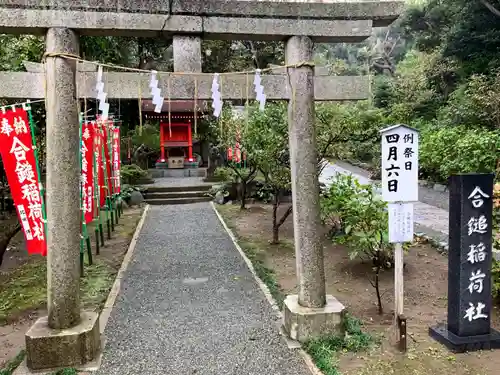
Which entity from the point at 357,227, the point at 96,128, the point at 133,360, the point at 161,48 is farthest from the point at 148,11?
the point at 161,48

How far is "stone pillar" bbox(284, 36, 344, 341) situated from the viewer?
5027 mm

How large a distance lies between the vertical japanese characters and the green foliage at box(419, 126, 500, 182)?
349 inches

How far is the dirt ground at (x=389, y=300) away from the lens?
4.61 meters

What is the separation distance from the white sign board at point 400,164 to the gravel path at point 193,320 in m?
2.25

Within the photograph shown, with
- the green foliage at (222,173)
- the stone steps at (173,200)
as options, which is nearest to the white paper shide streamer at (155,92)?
the stone steps at (173,200)

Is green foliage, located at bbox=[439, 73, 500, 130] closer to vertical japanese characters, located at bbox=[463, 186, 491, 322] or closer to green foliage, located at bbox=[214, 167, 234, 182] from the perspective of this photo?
green foliage, located at bbox=[214, 167, 234, 182]

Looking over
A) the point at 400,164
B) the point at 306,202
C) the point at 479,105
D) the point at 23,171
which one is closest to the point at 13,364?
the point at 23,171

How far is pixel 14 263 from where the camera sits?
9680mm

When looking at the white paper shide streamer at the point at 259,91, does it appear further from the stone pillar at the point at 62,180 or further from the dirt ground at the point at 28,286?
the dirt ground at the point at 28,286

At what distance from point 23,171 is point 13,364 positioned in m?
2.69

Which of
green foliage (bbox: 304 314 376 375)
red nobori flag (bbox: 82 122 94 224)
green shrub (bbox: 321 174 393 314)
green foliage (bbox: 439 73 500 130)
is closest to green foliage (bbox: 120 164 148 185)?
red nobori flag (bbox: 82 122 94 224)

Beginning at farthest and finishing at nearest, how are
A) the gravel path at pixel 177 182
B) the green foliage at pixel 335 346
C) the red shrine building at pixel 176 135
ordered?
the red shrine building at pixel 176 135
the gravel path at pixel 177 182
the green foliage at pixel 335 346

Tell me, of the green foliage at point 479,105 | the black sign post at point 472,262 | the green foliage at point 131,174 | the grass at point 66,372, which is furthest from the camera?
the green foliage at point 131,174

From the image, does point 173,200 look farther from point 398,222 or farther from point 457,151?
point 398,222
